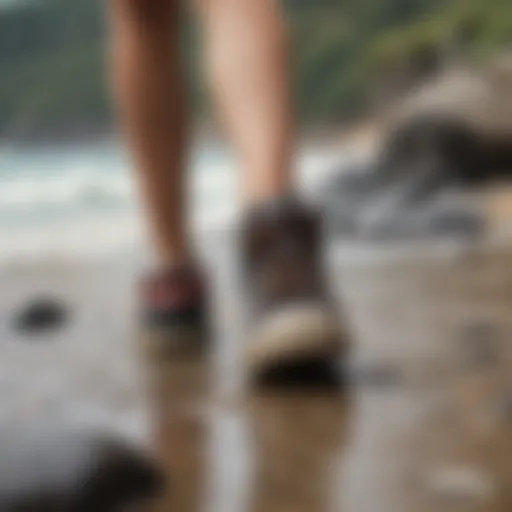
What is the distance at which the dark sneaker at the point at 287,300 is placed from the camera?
1.22 m

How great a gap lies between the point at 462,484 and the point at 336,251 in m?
1.44

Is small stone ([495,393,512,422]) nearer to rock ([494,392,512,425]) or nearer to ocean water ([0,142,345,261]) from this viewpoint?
rock ([494,392,512,425])

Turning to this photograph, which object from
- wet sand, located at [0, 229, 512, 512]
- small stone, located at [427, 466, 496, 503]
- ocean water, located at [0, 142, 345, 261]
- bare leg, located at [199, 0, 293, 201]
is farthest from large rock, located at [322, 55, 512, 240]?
small stone, located at [427, 466, 496, 503]

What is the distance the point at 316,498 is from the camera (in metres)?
0.93

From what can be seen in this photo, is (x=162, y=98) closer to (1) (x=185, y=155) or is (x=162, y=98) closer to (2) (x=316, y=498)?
(1) (x=185, y=155)

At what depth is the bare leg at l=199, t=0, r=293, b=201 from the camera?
1271mm

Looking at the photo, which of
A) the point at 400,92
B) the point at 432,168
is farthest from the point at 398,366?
the point at 400,92

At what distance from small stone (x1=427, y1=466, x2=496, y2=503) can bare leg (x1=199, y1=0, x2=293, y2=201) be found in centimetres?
40

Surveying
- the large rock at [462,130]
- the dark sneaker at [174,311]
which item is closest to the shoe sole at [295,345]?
the dark sneaker at [174,311]

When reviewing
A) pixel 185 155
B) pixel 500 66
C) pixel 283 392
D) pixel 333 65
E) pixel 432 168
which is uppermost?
pixel 333 65

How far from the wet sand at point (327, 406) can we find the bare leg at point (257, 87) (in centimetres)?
23

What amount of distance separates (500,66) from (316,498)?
9.51 feet

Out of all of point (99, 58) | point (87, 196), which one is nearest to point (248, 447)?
point (87, 196)

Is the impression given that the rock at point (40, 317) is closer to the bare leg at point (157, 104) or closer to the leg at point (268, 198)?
the bare leg at point (157, 104)
